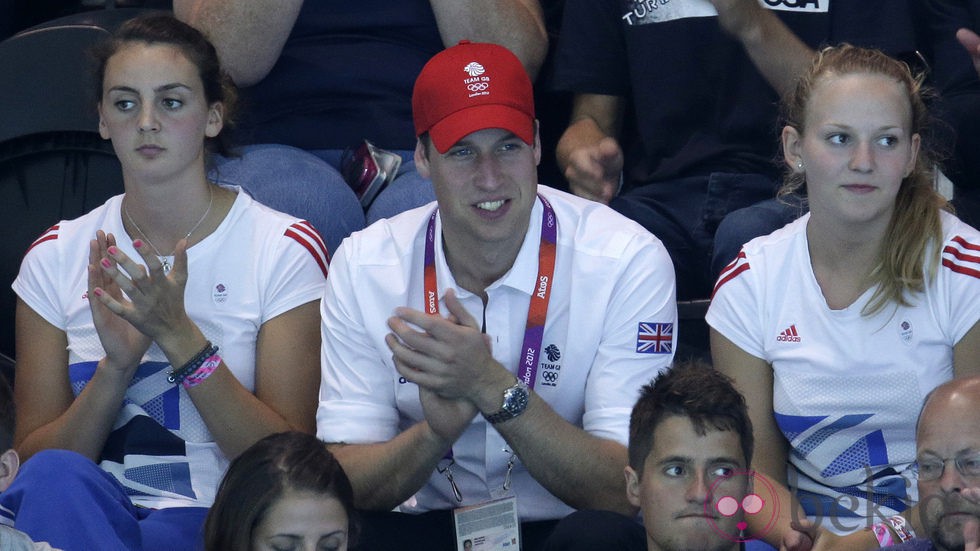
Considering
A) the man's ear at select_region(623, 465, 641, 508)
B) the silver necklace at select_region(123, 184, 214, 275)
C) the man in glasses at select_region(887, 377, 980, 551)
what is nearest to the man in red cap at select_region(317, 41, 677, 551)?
the man's ear at select_region(623, 465, 641, 508)

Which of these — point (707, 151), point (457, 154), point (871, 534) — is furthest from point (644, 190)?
point (871, 534)

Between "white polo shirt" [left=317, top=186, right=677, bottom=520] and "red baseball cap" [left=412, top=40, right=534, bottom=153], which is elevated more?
"red baseball cap" [left=412, top=40, right=534, bottom=153]

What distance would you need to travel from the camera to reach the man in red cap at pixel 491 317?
2992 mm

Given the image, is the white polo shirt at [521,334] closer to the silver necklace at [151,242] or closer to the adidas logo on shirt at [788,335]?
the adidas logo on shirt at [788,335]

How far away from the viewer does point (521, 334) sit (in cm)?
312

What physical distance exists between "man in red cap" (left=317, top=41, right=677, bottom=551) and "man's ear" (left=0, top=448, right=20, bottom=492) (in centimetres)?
67

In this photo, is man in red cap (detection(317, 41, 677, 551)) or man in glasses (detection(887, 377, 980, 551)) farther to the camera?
man in red cap (detection(317, 41, 677, 551))

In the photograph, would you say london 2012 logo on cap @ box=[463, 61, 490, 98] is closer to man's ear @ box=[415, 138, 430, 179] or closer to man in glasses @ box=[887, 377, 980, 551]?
man's ear @ box=[415, 138, 430, 179]

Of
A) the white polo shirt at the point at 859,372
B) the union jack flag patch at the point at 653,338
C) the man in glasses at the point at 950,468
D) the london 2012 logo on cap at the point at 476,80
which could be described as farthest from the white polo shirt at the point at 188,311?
the man in glasses at the point at 950,468

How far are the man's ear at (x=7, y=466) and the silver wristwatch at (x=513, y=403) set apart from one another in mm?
877

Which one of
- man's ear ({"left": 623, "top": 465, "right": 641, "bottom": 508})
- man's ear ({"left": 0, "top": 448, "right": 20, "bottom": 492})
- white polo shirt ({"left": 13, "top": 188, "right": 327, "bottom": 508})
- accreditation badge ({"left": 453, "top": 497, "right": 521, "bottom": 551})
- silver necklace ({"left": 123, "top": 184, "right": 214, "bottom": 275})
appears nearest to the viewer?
man's ear ({"left": 0, "top": 448, "right": 20, "bottom": 492})

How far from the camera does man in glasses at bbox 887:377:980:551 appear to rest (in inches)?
95.2

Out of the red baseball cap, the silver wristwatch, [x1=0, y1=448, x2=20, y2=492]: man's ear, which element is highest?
the red baseball cap

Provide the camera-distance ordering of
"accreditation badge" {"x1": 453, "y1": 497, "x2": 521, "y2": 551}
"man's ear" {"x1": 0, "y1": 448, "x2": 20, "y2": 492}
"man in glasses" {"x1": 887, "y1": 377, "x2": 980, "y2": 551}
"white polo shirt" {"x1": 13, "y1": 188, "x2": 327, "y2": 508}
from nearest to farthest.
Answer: "man in glasses" {"x1": 887, "y1": 377, "x2": 980, "y2": 551}, "man's ear" {"x1": 0, "y1": 448, "x2": 20, "y2": 492}, "accreditation badge" {"x1": 453, "y1": 497, "x2": 521, "y2": 551}, "white polo shirt" {"x1": 13, "y1": 188, "x2": 327, "y2": 508}
